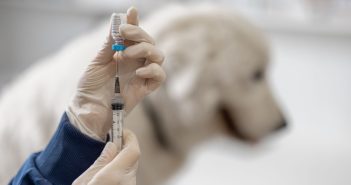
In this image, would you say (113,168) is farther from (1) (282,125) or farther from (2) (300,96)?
(2) (300,96)

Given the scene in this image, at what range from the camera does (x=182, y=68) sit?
114 centimetres

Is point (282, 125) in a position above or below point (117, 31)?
below

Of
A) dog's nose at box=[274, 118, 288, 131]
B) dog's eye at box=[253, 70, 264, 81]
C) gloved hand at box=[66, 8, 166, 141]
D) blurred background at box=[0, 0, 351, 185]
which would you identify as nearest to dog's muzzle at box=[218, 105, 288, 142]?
dog's nose at box=[274, 118, 288, 131]

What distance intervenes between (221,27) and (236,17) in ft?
0.24

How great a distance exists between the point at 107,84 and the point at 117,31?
7 cm

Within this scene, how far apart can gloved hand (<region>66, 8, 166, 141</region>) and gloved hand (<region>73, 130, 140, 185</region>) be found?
0.03m

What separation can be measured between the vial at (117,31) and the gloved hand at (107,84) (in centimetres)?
1

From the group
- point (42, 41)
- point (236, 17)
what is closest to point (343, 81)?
point (236, 17)

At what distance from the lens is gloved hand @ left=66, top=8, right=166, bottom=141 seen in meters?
0.51

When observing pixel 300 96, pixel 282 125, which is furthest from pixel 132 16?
pixel 300 96

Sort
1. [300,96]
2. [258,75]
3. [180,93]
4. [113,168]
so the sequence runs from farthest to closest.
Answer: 1. [300,96]
2. [258,75]
3. [180,93]
4. [113,168]

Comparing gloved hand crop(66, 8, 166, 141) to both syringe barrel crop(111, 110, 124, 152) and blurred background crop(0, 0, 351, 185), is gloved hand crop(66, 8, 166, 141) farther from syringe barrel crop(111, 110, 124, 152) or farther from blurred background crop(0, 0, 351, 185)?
blurred background crop(0, 0, 351, 185)

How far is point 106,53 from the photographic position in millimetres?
513

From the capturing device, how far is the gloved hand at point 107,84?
0.51 m
